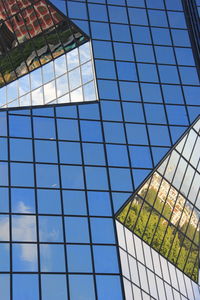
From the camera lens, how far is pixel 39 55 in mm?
48594

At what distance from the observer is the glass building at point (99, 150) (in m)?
36.3

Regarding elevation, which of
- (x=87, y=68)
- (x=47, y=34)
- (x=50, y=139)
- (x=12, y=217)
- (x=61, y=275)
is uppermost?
(x=47, y=34)

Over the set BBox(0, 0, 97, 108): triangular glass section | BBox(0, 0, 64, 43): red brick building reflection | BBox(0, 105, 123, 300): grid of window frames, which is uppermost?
BBox(0, 0, 64, 43): red brick building reflection

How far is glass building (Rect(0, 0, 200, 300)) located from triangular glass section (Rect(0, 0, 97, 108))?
0.09 meters

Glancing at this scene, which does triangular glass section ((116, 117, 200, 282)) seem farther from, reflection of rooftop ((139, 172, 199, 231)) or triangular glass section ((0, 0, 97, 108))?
triangular glass section ((0, 0, 97, 108))

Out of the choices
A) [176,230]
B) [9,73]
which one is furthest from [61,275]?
[9,73]

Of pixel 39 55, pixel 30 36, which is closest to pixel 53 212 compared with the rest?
pixel 39 55

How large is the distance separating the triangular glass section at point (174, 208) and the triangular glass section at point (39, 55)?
7.77 metres

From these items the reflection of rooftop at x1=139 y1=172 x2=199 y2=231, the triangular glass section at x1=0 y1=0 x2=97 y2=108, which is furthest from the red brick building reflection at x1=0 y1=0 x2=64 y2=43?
the reflection of rooftop at x1=139 y1=172 x2=199 y2=231

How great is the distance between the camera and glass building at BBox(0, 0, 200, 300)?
3631cm

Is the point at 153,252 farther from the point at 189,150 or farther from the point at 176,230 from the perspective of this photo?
Result: the point at 189,150

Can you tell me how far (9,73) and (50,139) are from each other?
10.7 metres

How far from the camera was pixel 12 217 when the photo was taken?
36844 millimetres

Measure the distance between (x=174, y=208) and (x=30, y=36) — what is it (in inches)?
651
